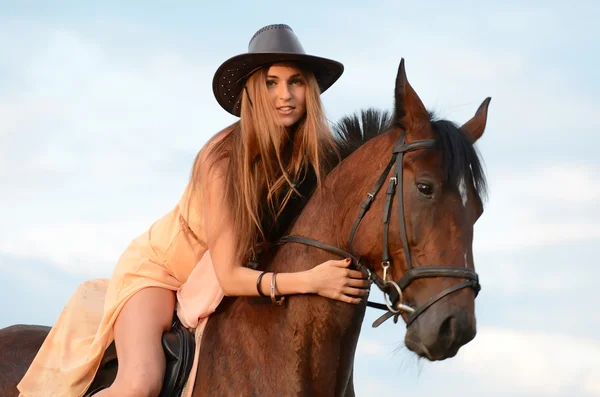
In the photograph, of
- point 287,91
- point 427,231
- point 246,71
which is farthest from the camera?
point 246,71

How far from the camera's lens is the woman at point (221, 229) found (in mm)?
5379

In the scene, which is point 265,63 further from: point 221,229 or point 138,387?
point 138,387

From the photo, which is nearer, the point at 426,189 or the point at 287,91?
the point at 426,189

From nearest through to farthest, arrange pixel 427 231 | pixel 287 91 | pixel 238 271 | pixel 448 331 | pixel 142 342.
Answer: pixel 448 331, pixel 427 231, pixel 238 271, pixel 142 342, pixel 287 91

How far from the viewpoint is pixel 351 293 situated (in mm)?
5031

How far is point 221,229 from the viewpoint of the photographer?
17.7 feet

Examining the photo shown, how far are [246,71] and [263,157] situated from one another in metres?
0.67

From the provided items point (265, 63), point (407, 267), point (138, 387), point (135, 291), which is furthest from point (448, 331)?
point (265, 63)

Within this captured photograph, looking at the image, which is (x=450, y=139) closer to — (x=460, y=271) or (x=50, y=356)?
(x=460, y=271)

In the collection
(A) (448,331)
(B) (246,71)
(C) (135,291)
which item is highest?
(B) (246,71)

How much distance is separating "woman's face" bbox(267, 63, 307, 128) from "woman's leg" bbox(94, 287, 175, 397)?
1372mm

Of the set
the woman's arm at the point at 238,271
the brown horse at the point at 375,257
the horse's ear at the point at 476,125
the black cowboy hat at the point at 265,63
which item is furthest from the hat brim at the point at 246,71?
the horse's ear at the point at 476,125

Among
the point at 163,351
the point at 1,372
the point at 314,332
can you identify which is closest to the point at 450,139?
A: the point at 314,332

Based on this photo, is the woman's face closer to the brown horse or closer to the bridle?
the brown horse
